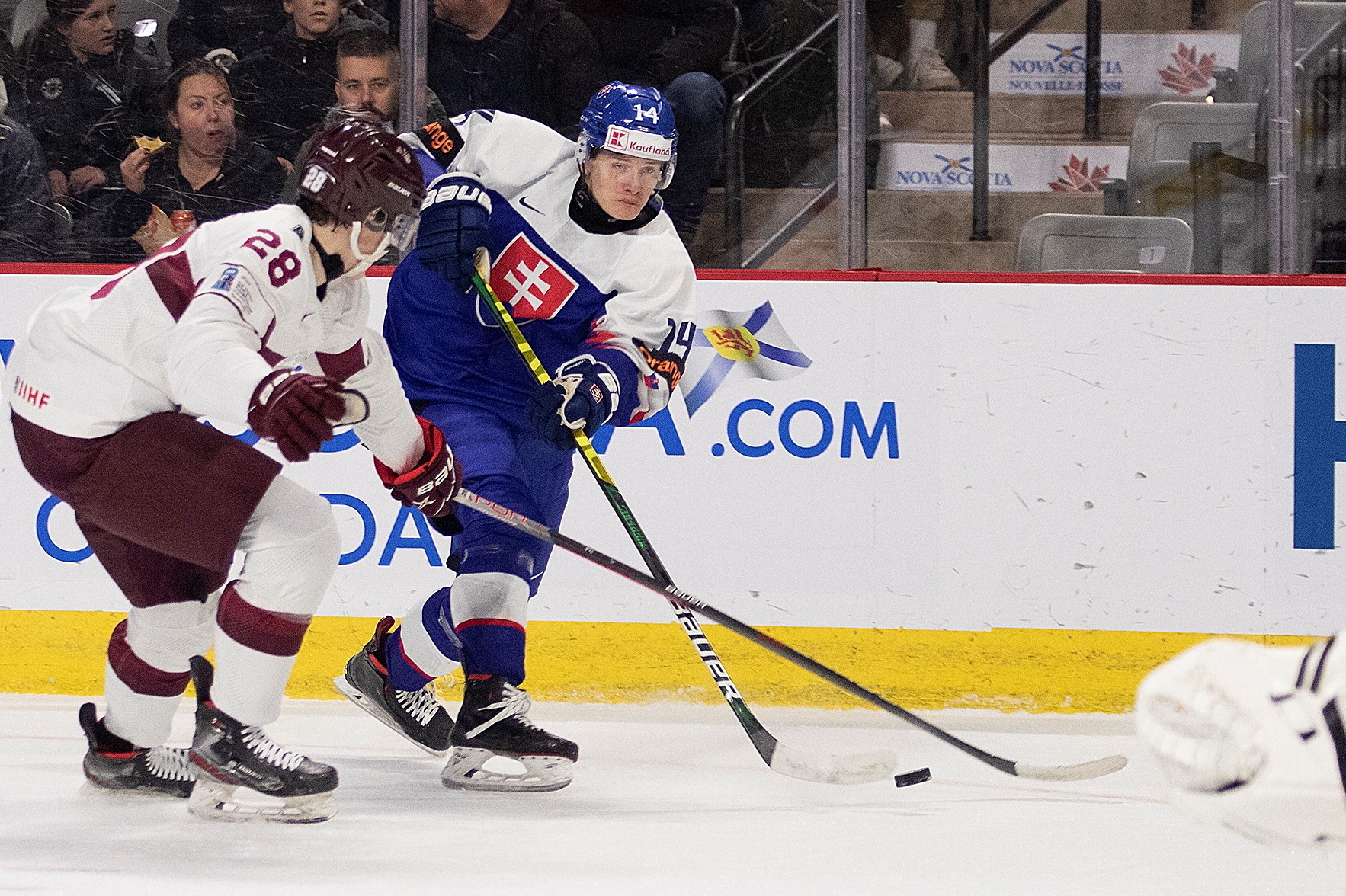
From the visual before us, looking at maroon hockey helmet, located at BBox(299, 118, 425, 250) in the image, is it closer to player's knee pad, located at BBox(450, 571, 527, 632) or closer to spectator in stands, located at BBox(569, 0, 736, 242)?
player's knee pad, located at BBox(450, 571, 527, 632)

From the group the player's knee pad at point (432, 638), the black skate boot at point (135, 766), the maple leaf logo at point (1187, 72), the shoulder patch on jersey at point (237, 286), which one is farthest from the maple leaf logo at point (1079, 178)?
the black skate boot at point (135, 766)

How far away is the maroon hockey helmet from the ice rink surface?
908mm

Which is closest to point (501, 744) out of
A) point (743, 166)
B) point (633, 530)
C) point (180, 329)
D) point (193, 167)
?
point (633, 530)

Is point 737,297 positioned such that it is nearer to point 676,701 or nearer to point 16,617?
point 676,701

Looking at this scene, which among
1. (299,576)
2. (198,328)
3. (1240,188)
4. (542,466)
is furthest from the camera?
(1240,188)

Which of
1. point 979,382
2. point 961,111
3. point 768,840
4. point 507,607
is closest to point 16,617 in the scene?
point 507,607

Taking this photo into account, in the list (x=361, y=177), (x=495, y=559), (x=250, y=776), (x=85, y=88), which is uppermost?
(x=85, y=88)

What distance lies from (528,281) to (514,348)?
0.42 feet

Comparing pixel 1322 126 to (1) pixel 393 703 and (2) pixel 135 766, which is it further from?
(2) pixel 135 766

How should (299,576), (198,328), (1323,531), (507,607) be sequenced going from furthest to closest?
(1323,531), (507,607), (299,576), (198,328)

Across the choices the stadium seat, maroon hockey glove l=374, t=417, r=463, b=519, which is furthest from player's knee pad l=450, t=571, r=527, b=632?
the stadium seat

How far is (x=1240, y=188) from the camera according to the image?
3.28m

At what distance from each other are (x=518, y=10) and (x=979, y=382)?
135 cm

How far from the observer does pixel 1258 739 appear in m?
0.85
